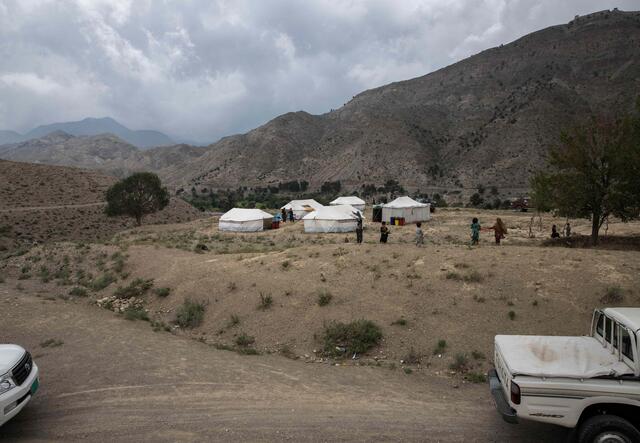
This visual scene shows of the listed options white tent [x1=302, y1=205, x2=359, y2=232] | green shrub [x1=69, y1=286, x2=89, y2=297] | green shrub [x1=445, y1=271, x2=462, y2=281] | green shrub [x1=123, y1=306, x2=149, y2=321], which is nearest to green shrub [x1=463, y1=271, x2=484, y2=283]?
green shrub [x1=445, y1=271, x2=462, y2=281]

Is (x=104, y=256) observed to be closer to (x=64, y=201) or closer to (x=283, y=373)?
(x=283, y=373)

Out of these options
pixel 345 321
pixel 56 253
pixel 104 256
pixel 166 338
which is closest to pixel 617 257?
pixel 345 321

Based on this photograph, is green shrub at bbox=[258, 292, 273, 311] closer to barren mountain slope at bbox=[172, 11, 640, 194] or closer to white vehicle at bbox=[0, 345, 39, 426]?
white vehicle at bbox=[0, 345, 39, 426]

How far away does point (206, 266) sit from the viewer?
16812 millimetres

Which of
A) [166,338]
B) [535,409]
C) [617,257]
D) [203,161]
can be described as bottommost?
[166,338]

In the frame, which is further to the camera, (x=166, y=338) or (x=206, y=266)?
(x=206, y=266)

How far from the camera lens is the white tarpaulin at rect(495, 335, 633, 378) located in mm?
5266

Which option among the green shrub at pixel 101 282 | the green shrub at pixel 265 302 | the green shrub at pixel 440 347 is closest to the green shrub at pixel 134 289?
the green shrub at pixel 101 282

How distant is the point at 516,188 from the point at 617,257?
60.5 m

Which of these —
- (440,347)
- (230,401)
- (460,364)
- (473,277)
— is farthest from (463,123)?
(230,401)

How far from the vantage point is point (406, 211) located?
40.5 meters

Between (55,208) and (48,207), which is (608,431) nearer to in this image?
(55,208)

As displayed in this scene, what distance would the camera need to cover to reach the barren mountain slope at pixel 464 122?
77750 millimetres

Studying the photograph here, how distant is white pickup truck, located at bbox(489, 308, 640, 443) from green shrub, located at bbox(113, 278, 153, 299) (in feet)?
43.8
